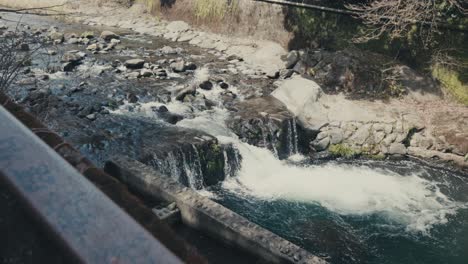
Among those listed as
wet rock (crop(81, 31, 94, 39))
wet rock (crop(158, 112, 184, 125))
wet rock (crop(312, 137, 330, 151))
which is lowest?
wet rock (crop(312, 137, 330, 151))

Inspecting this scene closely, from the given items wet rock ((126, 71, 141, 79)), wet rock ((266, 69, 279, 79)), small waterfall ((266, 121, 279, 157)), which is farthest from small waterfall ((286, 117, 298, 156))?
wet rock ((126, 71, 141, 79))

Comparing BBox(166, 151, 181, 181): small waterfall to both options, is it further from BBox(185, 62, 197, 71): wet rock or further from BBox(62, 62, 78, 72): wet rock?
BBox(62, 62, 78, 72): wet rock

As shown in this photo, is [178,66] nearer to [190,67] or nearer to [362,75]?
[190,67]

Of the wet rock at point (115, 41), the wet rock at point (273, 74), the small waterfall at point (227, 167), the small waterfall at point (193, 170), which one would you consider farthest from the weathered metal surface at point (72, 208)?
the wet rock at point (115, 41)

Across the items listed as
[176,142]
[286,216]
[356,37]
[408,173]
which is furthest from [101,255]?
[356,37]

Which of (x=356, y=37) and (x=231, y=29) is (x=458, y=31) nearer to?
(x=356, y=37)

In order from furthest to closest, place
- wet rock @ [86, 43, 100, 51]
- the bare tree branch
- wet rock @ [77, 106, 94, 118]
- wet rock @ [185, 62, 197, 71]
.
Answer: wet rock @ [86, 43, 100, 51], wet rock @ [185, 62, 197, 71], the bare tree branch, wet rock @ [77, 106, 94, 118]

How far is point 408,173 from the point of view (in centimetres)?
1057

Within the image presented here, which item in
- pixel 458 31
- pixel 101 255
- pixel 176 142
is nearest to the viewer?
pixel 101 255

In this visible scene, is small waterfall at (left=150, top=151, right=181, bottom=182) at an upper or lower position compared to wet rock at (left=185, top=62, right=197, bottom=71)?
lower

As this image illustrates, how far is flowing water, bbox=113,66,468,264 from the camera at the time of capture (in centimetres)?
791

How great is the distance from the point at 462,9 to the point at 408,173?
579 cm

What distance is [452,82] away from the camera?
12.6m

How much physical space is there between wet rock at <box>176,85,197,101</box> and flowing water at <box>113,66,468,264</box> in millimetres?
1035
